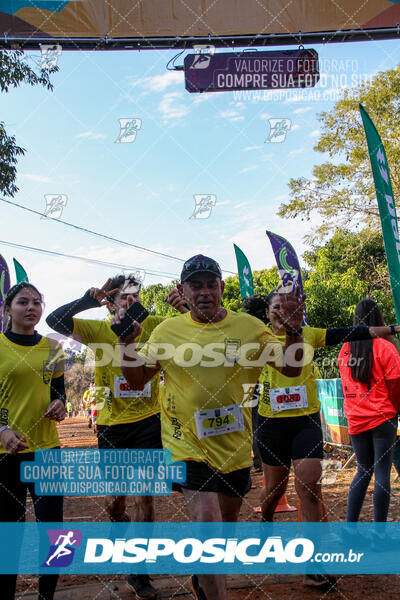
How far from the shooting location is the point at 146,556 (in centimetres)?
391

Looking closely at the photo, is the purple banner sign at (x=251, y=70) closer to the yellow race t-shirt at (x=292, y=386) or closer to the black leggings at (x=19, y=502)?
the yellow race t-shirt at (x=292, y=386)

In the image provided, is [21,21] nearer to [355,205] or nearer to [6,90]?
[6,90]

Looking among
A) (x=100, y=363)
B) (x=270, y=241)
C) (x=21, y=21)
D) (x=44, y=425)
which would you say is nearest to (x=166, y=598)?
(x=44, y=425)

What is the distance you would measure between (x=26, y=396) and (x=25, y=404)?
5 cm

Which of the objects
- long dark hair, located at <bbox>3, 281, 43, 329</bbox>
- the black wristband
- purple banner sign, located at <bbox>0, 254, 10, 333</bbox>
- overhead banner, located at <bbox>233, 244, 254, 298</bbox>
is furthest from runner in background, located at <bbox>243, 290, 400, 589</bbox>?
overhead banner, located at <bbox>233, 244, 254, 298</bbox>

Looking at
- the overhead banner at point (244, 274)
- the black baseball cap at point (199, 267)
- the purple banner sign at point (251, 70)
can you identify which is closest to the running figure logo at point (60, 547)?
the black baseball cap at point (199, 267)

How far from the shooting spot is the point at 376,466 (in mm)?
4496

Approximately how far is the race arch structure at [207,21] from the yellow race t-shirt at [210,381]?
5923 millimetres

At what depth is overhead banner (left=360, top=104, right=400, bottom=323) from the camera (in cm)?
477

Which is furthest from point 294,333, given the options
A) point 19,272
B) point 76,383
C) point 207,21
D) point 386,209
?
point 76,383

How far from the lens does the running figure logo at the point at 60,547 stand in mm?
3490

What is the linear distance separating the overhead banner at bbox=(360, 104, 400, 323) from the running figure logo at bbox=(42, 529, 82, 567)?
10.4ft

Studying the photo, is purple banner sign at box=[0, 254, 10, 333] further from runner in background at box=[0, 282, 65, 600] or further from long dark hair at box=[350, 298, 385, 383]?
long dark hair at box=[350, 298, 385, 383]

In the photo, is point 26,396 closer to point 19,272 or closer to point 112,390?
point 112,390
